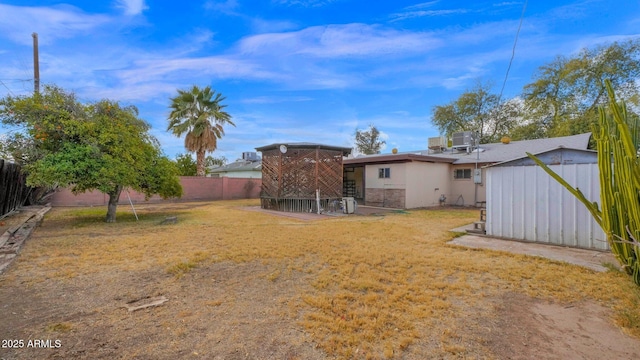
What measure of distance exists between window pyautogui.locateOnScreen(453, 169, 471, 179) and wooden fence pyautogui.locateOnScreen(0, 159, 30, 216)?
18.9 m

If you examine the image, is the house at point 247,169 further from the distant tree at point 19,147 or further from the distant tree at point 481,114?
the distant tree at point 481,114

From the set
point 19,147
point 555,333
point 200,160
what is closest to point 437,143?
point 200,160

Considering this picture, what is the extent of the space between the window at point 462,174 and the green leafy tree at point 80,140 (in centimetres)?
1488

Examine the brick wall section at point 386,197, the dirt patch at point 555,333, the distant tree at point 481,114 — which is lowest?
the dirt patch at point 555,333

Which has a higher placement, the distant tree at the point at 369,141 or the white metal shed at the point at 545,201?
the distant tree at the point at 369,141

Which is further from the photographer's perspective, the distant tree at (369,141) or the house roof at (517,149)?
the distant tree at (369,141)

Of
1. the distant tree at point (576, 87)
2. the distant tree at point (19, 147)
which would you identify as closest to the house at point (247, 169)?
the distant tree at point (19, 147)

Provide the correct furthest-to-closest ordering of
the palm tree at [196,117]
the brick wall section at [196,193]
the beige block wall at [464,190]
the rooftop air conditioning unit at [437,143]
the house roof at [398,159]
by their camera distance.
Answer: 1. the rooftop air conditioning unit at [437,143]
2. the palm tree at [196,117]
3. the brick wall section at [196,193]
4. the beige block wall at [464,190]
5. the house roof at [398,159]

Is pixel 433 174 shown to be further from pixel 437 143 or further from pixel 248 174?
pixel 248 174

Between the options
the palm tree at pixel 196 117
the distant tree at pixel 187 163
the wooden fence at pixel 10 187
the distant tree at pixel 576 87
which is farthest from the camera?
the distant tree at pixel 187 163

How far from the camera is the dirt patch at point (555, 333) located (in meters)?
2.37

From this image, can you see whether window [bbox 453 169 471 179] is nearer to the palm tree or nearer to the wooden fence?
the palm tree

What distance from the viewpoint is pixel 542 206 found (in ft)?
20.0

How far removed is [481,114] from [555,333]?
29.0m
